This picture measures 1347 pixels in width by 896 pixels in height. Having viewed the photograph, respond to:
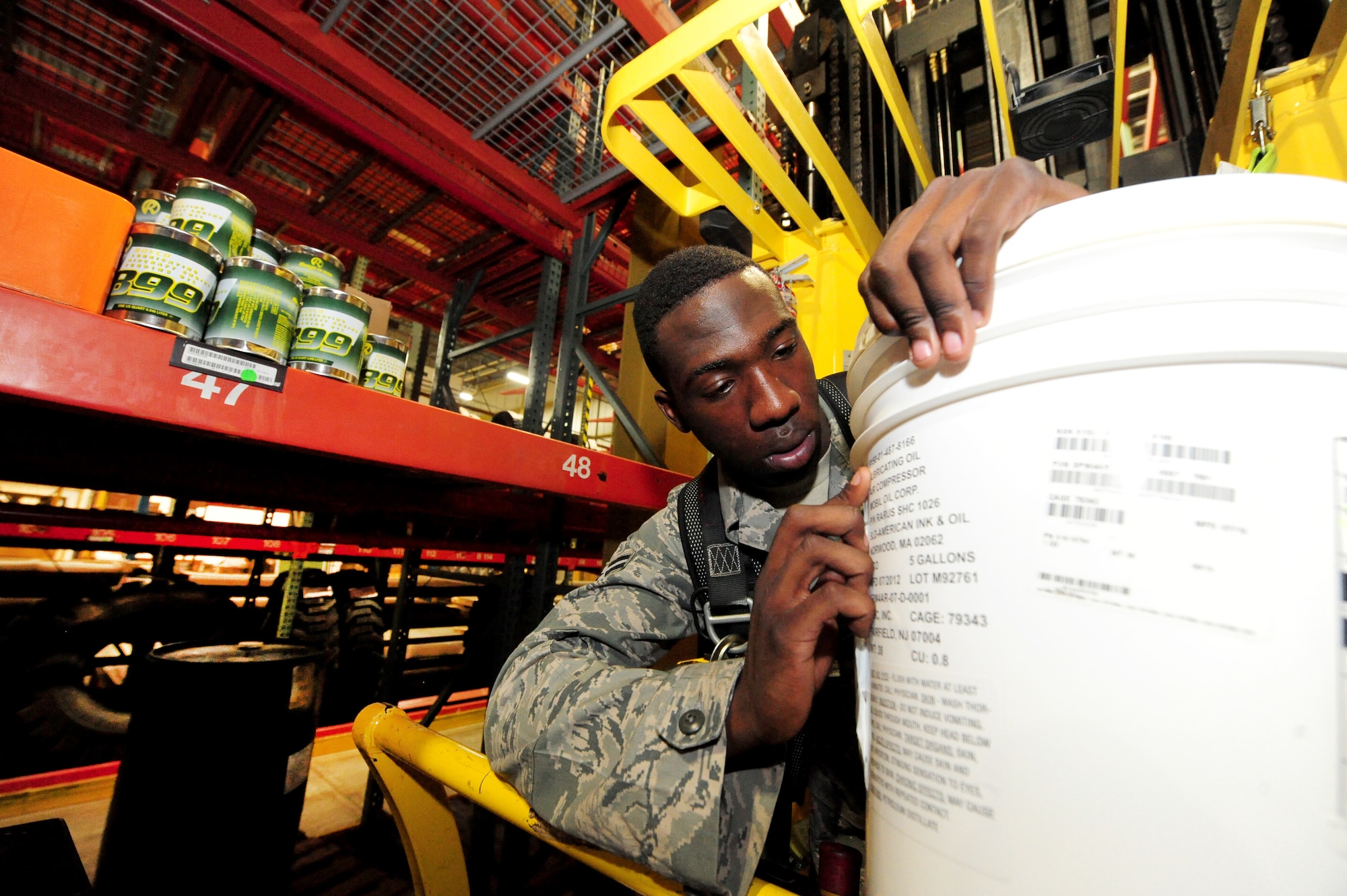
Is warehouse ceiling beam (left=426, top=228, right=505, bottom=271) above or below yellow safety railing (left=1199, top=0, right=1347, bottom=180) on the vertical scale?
above

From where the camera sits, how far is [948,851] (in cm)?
25

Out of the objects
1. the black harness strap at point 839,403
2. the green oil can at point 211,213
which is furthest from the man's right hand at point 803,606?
the green oil can at point 211,213

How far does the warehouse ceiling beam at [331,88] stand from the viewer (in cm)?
129

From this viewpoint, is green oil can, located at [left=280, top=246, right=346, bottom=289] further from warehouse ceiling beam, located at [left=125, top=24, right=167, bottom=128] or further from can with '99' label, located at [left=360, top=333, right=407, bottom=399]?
warehouse ceiling beam, located at [left=125, top=24, right=167, bottom=128]

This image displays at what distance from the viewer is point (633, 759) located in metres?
0.52

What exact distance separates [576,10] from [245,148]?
1.41m

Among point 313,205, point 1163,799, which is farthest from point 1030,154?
point 313,205

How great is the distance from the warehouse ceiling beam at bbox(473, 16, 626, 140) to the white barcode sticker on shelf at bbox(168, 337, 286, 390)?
3.99 feet

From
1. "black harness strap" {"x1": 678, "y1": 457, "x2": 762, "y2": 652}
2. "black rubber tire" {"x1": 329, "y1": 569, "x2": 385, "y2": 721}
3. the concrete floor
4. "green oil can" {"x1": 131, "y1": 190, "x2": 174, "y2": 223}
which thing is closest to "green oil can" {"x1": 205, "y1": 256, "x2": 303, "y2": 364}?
"green oil can" {"x1": 131, "y1": 190, "x2": 174, "y2": 223}

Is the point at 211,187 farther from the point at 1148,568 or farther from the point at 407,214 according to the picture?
the point at 407,214

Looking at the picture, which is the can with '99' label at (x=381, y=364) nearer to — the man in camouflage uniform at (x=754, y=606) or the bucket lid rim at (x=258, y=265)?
the bucket lid rim at (x=258, y=265)

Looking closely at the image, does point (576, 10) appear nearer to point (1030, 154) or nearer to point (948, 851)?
point (1030, 154)

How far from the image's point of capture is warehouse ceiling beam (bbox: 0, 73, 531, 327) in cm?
160

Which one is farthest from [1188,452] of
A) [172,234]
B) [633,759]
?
[172,234]
